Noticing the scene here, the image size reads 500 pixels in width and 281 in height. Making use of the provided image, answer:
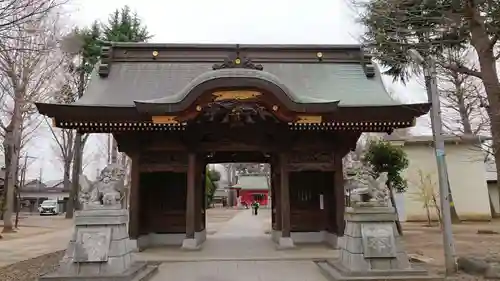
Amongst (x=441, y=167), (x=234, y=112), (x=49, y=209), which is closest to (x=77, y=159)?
(x=49, y=209)

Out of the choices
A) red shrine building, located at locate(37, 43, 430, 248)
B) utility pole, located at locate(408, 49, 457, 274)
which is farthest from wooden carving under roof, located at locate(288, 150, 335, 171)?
utility pole, located at locate(408, 49, 457, 274)

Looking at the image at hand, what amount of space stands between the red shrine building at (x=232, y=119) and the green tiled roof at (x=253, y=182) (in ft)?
117

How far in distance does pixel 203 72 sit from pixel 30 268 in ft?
24.3

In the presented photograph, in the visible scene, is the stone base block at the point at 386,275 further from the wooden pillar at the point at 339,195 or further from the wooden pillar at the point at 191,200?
the wooden pillar at the point at 191,200

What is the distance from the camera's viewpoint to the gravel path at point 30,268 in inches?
315

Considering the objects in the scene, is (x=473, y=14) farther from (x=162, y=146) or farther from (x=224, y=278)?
(x=162, y=146)

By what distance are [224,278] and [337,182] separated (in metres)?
5.22

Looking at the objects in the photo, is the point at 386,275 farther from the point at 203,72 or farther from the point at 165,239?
the point at 203,72

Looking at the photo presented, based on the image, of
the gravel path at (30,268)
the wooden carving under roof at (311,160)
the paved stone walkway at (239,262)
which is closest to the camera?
Answer: the paved stone walkway at (239,262)

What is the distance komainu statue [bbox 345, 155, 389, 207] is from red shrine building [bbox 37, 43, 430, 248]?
2226 millimetres

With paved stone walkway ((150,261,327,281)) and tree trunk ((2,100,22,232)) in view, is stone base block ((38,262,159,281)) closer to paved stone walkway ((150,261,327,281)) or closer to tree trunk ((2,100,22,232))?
paved stone walkway ((150,261,327,281))

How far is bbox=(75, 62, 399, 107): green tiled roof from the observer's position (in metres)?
11.7

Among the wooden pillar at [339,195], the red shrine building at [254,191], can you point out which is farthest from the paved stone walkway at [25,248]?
the red shrine building at [254,191]

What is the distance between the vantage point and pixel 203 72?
513 inches
